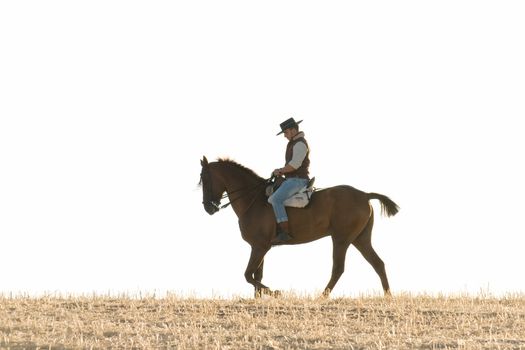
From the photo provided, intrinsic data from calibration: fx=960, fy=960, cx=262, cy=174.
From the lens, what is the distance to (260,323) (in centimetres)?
1337

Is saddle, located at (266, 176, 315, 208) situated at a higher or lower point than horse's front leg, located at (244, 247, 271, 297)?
higher

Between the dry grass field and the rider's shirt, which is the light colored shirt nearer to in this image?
the rider's shirt

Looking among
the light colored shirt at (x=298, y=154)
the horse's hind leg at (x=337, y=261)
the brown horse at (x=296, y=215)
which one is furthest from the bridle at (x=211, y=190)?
the horse's hind leg at (x=337, y=261)

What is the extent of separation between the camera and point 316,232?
57.1 ft

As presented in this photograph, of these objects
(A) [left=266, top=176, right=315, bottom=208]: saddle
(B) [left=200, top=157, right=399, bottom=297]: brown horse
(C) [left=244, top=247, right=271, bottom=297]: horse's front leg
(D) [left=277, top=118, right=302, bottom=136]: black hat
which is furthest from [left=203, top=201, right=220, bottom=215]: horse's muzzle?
(D) [left=277, top=118, right=302, bottom=136]: black hat

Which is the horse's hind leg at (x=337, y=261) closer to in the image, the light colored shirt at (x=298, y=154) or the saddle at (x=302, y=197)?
the saddle at (x=302, y=197)

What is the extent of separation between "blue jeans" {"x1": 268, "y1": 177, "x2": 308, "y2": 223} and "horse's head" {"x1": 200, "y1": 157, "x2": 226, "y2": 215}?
113cm

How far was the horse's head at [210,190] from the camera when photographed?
57.5ft

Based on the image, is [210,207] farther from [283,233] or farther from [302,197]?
[302,197]

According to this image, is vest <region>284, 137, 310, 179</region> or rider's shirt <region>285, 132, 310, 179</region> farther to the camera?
vest <region>284, 137, 310, 179</region>

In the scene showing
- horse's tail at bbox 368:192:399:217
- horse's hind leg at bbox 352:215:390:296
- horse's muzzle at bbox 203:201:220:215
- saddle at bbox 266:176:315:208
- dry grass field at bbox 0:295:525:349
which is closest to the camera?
dry grass field at bbox 0:295:525:349

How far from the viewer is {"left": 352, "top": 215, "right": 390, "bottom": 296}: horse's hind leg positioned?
699 inches

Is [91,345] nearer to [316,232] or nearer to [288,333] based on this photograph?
[288,333]

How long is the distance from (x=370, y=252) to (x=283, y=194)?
217 centimetres
